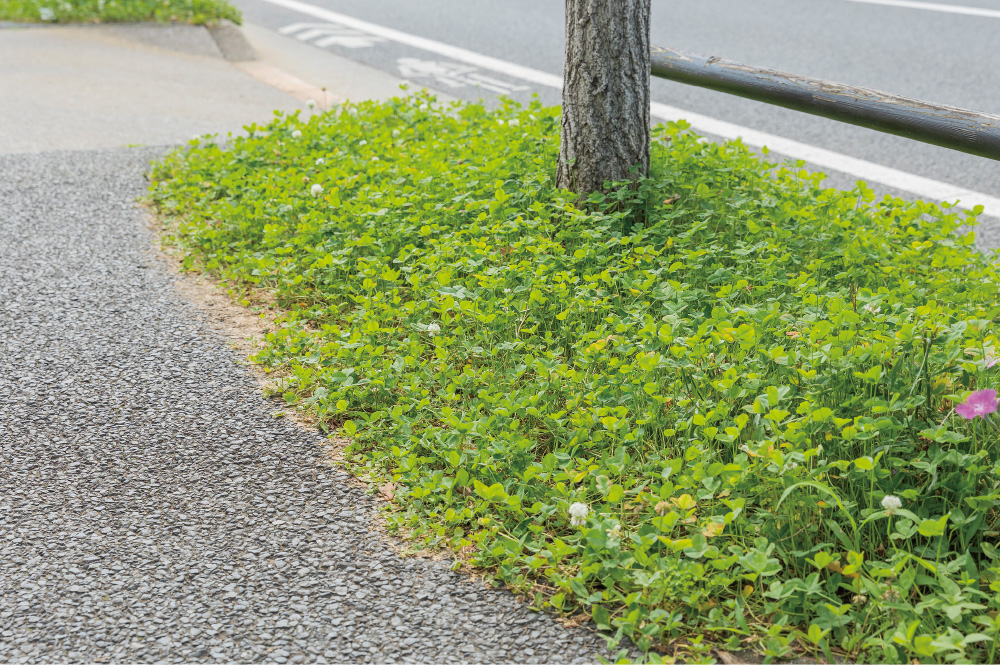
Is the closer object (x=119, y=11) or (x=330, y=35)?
(x=119, y=11)

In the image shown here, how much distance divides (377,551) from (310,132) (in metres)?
3.86

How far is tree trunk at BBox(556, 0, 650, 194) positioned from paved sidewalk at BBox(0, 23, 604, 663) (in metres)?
1.87

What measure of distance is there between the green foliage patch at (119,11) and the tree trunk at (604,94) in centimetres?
668

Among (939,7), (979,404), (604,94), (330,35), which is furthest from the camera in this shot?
(939,7)

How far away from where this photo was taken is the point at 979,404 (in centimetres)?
241

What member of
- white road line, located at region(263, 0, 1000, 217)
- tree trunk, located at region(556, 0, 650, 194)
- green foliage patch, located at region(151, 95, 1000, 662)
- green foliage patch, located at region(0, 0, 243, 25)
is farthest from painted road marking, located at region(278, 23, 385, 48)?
tree trunk, located at region(556, 0, 650, 194)

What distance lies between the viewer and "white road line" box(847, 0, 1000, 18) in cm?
1065

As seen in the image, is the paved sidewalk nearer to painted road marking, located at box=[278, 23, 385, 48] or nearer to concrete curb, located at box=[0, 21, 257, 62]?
concrete curb, located at box=[0, 21, 257, 62]

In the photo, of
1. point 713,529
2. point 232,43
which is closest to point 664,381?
point 713,529

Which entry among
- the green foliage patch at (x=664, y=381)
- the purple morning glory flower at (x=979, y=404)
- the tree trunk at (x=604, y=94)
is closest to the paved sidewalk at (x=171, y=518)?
the green foliage patch at (x=664, y=381)

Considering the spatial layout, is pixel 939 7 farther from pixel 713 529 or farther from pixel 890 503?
pixel 713 529

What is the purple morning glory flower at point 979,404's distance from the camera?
2395 millimetres

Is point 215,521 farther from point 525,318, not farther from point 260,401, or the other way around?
point 525,318

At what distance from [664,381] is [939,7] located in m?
10.3
